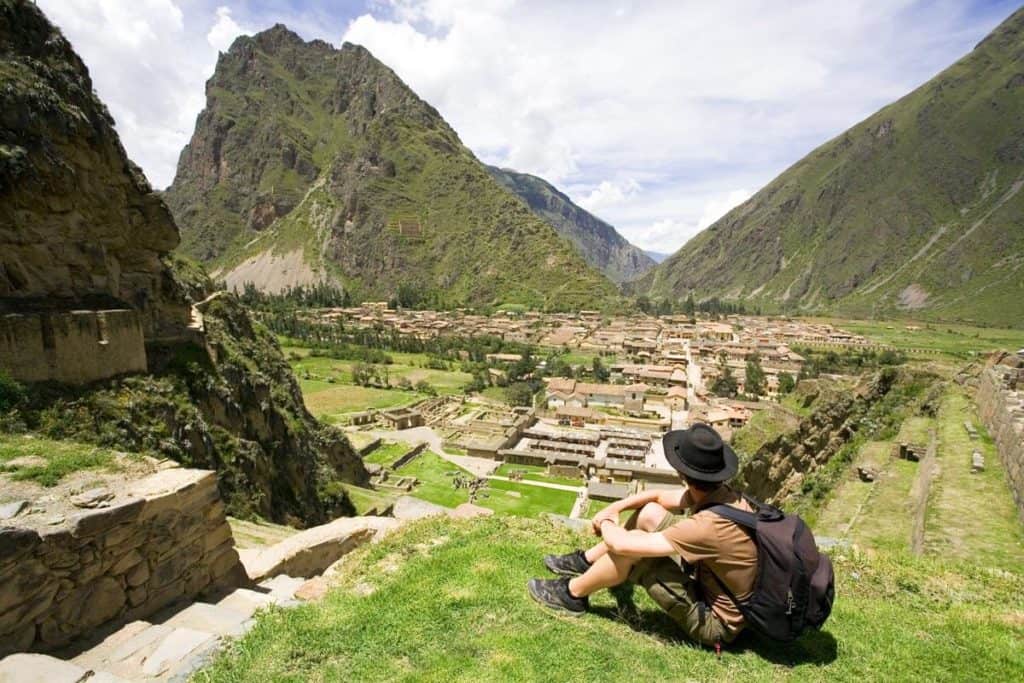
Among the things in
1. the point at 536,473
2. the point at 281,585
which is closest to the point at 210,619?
the point at 281,585

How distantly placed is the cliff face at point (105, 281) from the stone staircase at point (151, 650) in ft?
15.8

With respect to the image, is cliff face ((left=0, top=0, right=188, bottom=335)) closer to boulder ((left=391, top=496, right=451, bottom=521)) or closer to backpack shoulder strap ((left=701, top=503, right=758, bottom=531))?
boulder ((left=391, top=496, right=451, bottom=521))

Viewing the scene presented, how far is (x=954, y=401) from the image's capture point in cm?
1727

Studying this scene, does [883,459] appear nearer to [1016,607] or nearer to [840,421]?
[840,421]

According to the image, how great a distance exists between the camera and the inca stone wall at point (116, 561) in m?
4.20

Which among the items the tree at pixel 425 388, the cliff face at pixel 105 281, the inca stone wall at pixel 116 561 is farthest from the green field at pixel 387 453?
the inca stone wall at pixel 116 561

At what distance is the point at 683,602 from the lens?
12.7ft

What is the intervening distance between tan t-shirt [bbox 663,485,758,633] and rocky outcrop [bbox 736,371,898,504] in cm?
1447

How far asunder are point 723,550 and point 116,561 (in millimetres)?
5602

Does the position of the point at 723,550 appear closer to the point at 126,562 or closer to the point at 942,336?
the point at 126,562

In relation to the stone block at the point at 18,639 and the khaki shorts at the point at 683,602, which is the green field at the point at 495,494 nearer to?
the stone block at the point at 18,639

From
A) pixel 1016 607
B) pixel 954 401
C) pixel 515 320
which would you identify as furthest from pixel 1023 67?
pixel 1016 607

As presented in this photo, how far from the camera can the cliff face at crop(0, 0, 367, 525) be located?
9.30 metres

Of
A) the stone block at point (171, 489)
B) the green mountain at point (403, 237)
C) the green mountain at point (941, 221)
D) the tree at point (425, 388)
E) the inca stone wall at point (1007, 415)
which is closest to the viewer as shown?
the stone block at point (171, 489)
